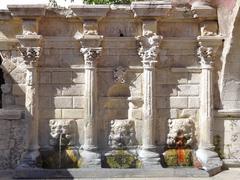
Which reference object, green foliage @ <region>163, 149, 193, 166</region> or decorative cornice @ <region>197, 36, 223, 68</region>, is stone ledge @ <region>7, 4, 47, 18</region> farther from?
green foliage @ <region>163, 149, 193, 166</region>

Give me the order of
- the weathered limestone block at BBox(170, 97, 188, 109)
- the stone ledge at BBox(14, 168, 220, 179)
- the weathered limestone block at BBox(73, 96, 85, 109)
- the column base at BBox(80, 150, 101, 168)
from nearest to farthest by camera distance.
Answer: the stone ledge at BBox(14, 168, 220, 179) → the column base at BBox(80, 150, 101, 168) → the weathered limestone block at BBox(73, 96, 85, 109) → the weathered limestone block at BBox(170, 97, 188, 109)

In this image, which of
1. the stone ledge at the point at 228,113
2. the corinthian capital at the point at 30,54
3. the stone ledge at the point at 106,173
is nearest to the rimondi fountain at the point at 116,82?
the corinthian capital at the point at 30,54

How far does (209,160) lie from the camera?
10844 mm

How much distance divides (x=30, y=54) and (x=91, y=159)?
2712mm

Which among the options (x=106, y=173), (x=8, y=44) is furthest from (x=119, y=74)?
(x=8, y=44)

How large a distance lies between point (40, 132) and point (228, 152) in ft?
14.5

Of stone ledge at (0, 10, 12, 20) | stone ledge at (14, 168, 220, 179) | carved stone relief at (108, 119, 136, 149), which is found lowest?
stone ledge at (14, 168, 220, 179)

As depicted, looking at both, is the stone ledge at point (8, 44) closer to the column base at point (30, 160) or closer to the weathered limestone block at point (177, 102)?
the column base at point (30, 160)

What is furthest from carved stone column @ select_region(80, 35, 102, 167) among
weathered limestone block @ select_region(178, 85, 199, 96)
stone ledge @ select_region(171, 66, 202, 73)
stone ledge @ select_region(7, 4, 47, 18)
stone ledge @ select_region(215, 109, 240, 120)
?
stone ledge @ select_region(215, 109, 240, 120)

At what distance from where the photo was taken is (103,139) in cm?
1122

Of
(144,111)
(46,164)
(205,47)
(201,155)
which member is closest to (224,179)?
(201,155)

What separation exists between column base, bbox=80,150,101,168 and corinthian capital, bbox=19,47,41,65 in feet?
7.75

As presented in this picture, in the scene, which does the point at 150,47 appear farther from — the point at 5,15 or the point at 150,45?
the point at 5,15

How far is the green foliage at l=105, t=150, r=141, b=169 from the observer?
1089cm
